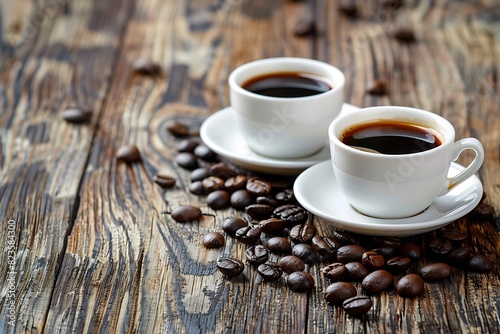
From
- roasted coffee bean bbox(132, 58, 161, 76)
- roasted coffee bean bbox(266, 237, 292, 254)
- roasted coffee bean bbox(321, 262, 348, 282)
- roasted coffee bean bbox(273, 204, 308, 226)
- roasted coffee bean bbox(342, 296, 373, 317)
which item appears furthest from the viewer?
roasted coffee bean bbox(132, 58, 161, 76)

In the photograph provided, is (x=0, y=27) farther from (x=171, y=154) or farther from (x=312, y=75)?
(x=312, y=75)

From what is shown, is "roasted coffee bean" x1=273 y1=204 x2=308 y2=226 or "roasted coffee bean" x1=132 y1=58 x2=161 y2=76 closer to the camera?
"roasted coffee bean" x1=273 y1=204 x2=308 y2=226

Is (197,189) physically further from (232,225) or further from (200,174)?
(232,225)

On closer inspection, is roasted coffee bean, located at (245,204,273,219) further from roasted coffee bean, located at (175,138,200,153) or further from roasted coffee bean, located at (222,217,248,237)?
roasted coffee bean, located at (175,138,200,153)

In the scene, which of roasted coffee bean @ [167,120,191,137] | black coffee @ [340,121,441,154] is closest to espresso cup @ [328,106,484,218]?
black coffee @ [340,121,441,154]

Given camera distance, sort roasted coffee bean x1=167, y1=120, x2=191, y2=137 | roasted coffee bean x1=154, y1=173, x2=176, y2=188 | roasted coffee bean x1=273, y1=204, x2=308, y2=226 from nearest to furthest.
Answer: roasted coffee bean x1=273, y1=204, x2=308, y2=226, roasted coffee bean x1=154, y1=173, x2=176, y2=188, roasted coffee bean x1=167, y1=120, x2=191, y2=137

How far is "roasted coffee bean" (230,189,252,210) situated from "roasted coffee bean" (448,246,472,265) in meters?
0.54

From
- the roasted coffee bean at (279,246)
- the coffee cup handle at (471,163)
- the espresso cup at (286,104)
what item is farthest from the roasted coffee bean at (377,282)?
the espresso cup at (286,104)

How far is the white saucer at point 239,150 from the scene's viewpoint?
1.96 m

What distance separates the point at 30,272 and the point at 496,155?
1364 millimetres

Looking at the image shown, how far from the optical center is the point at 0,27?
3.13m

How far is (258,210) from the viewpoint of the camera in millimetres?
1829

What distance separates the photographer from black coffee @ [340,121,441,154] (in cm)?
170

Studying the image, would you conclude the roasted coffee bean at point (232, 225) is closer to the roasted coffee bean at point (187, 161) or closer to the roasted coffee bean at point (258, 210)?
the roasted coffee bean at point (258, 210)
